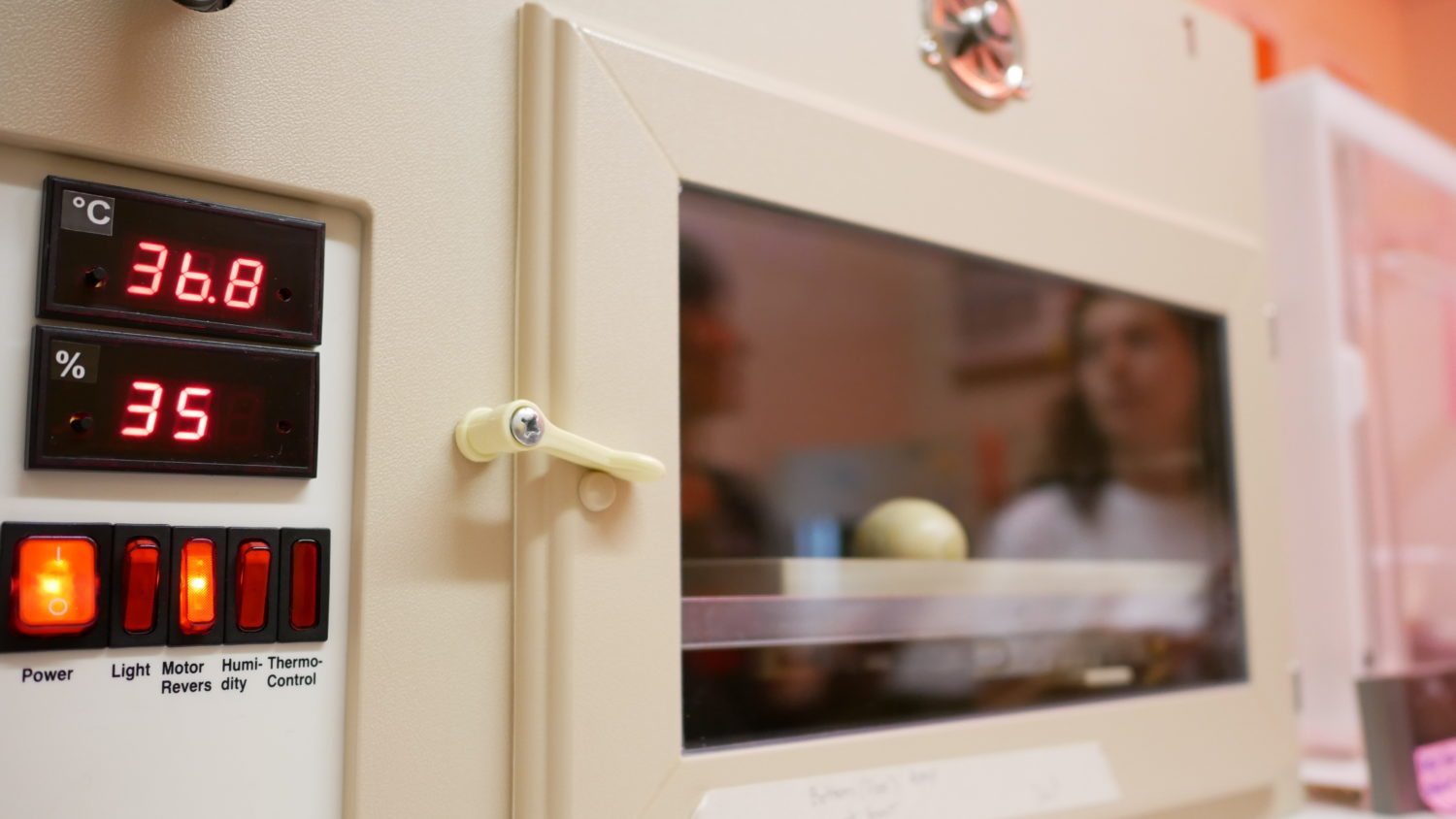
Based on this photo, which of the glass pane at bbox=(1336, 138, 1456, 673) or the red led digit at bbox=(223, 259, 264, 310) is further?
the glass pane at bbox=(1336, 138, 1456, 673)

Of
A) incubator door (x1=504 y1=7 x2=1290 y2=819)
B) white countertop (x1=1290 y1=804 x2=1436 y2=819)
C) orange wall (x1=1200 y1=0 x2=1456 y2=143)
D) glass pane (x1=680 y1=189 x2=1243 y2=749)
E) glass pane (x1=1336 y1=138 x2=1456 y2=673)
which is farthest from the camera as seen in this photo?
orange wall (x1=1200 y1=0 x2=1456 y2=143)

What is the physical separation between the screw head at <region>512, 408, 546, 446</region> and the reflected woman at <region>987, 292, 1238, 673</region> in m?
0.61

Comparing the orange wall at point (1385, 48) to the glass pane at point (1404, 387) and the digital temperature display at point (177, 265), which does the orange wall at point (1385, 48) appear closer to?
the glass pane at point (1404, 387)

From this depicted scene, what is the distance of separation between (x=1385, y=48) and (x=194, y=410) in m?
2.64

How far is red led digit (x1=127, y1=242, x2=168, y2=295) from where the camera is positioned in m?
0.54

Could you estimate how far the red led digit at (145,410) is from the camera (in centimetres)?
53

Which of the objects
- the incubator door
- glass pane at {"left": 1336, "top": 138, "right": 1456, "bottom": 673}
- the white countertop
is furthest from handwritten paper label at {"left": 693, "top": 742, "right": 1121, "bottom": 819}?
glass pane at {"left": 1336, "top": 138, "right": 1456, "bottom": 673}

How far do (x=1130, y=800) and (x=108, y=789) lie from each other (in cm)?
73

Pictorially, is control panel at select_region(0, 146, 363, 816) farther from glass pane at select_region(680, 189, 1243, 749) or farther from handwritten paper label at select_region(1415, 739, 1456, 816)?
Result: handwritten paper label at select_region(1415, 739, 1456, 816)

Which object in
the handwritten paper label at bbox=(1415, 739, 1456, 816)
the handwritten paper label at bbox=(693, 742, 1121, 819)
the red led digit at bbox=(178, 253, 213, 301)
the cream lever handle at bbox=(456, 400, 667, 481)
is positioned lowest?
the handwritten paper label at bbox=(1415, 739, 1456, 816)

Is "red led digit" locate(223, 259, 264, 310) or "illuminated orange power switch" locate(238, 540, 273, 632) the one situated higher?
"red led digit" locate(223, 259, 264, 310)

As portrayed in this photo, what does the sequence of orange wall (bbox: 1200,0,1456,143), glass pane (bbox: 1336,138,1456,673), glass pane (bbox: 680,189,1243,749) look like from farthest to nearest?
1. orange wall (bbox: 1200,0,1456,143)
2. glass pane (bbox: 1336,138,1456,673)
3. glass pane (bbox: 680,189,1243,749)

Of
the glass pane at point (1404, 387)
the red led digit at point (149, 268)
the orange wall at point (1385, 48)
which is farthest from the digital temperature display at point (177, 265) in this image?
the orange wall at point (1385, 48)

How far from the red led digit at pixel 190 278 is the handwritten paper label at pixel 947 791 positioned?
1.28ft
